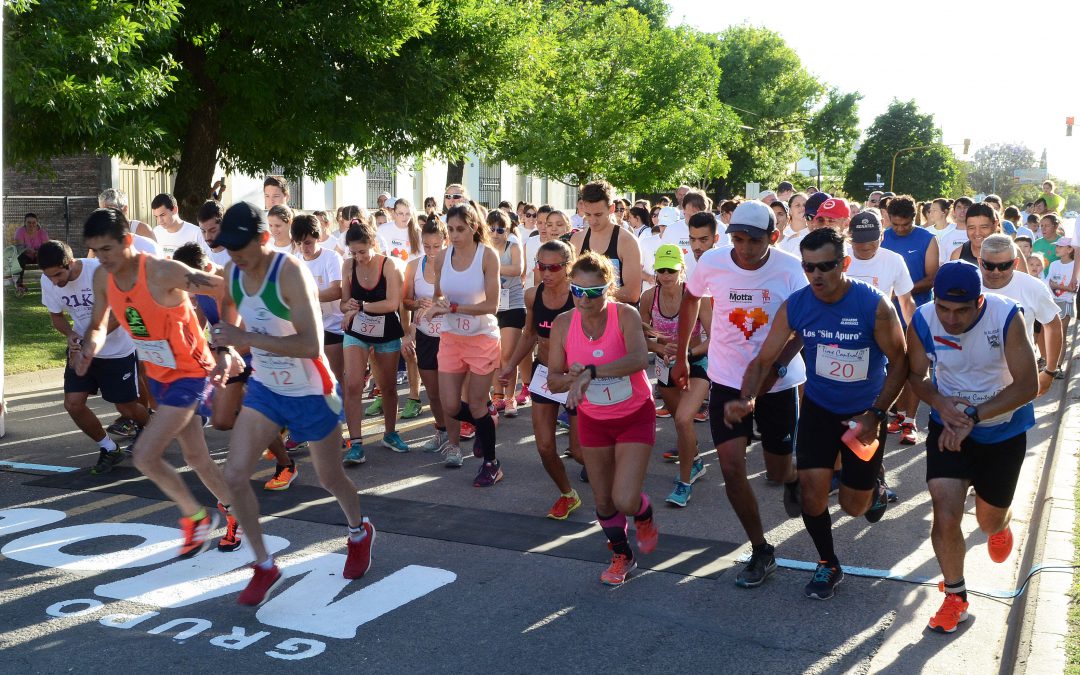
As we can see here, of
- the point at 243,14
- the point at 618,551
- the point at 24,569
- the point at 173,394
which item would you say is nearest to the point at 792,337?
the point at 618,551

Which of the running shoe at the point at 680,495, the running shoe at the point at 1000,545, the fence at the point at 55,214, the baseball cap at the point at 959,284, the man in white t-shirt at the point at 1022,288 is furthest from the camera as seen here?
the fence at the point at 55,214

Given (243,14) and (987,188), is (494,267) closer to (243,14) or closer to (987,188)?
(243,14)

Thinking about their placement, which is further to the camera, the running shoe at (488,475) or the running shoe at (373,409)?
the running shoe at (373,409)

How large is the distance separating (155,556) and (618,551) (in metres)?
2.59

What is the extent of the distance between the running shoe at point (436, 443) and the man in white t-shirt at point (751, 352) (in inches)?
132

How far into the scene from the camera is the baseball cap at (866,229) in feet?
26.8

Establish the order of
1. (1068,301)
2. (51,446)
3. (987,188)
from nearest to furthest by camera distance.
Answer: (51,446) < (1068,301) < (987,188)

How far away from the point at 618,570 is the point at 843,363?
5.15 feet

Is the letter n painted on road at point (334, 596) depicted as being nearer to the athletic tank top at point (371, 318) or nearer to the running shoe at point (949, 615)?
the running shoe at point (949, 615)

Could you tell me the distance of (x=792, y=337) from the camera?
5680 mm

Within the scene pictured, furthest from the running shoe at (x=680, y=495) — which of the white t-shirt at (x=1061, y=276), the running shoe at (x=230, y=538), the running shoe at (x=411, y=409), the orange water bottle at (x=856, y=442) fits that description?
the white t-shirt at (x=1061, y=276)

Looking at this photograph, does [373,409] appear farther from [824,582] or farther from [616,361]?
[824,582]

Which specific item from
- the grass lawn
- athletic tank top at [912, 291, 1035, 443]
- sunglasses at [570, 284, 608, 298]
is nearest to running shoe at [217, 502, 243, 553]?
sunglasses at [570, 284, 608, 298]

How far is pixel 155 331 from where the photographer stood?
6.07 m
